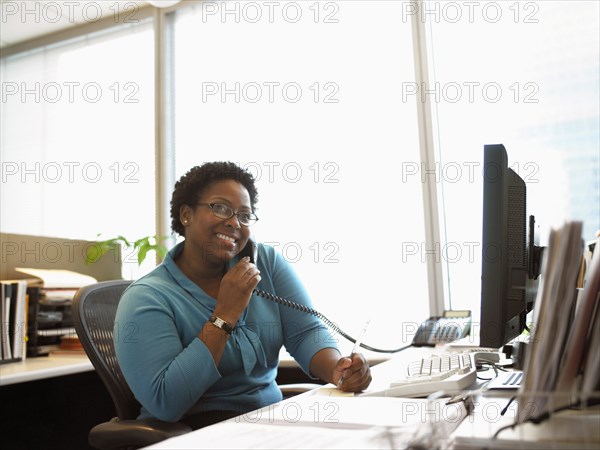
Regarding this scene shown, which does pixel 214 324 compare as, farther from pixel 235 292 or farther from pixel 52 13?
pixel 52 13

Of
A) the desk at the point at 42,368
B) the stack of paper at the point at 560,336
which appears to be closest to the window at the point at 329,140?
the desk at the point at 42,368

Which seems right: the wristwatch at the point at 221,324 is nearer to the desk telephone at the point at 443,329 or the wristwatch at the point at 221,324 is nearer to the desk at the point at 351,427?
the desk at the point at 351,427

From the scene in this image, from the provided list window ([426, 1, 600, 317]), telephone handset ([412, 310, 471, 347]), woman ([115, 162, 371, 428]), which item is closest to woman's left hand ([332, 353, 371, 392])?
woman ([115, 162, 371, 428])

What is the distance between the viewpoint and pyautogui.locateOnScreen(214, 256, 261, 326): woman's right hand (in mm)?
1429

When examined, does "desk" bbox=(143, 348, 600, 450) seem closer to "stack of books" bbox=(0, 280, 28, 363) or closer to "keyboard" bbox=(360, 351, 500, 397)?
"keyboard" bbox=(360, 351, 500, 397)

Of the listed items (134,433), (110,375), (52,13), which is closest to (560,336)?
(134,433)

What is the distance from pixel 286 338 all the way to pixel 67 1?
2.91 metres

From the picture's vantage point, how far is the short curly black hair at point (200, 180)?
1725 millimetres

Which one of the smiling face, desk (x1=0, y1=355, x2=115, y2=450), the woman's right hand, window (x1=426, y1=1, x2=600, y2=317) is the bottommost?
desk (x1=0, y1=355, x2=115, y2=450)

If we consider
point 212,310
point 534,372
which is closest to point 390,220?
point 212,310

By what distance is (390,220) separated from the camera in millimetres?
2916

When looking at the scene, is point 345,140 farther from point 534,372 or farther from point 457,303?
point 534,372

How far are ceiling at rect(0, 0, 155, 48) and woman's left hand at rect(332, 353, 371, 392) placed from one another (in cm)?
309

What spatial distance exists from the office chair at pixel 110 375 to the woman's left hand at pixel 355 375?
0.33 metres
